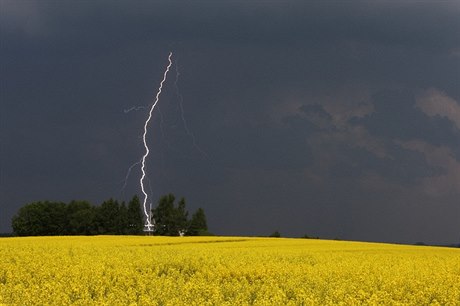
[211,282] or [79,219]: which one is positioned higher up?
[79,219]

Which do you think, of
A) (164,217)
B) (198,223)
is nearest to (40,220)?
(164,217)

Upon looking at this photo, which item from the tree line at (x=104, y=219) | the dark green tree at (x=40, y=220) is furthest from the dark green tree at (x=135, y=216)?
the dark green tree at (x=40, y=220)

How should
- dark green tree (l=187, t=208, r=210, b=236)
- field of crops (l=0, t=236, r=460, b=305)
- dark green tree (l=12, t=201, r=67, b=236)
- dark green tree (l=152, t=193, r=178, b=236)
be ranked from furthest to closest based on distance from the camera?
dark green tree (l=12, t=201, r=67, b=236)
dark green tree (l=187, t=208, r=210, b=236)
dark green tree (l=152, t=193, r=178, b=236)
field of crops (l=0, t=236, r=460, b=305)

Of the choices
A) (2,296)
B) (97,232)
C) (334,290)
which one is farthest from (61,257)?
(97,232)

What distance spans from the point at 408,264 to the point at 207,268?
847 cm

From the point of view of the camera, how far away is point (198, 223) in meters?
84.6

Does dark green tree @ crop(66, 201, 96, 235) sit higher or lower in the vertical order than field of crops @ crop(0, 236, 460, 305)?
higher

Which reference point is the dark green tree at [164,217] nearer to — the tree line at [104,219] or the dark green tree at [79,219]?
the tree line at [104,219]

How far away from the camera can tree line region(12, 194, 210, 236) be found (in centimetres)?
8131

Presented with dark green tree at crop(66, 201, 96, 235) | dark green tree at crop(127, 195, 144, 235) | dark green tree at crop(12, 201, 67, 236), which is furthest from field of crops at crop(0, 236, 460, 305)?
dark green tree at crop(12, 201, 67, 236)

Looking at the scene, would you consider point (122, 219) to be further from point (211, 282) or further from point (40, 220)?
point (211, 282)

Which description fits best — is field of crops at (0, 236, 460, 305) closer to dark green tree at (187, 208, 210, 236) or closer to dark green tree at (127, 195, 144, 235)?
dark green tree at (187, 208, 210, 236)

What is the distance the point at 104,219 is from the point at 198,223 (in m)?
14.2

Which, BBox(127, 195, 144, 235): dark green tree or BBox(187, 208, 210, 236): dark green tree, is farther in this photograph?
BBox(127, 195, 144, 235): dark green tree
